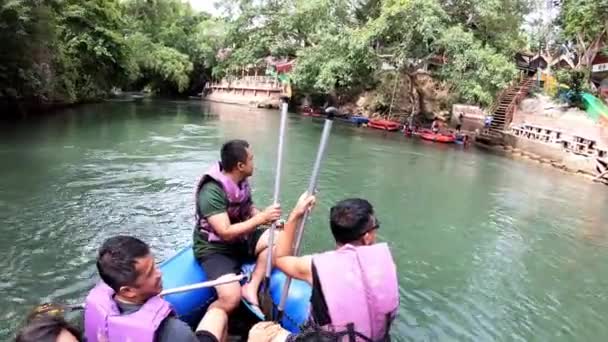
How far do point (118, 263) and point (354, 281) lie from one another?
110 cm

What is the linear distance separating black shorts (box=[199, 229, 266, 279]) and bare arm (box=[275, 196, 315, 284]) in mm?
638

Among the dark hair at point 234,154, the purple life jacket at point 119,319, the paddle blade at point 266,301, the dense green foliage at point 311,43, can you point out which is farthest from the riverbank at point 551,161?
the purple life jacket at point 119,319

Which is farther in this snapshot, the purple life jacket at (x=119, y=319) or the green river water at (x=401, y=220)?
the green river water at (x=401, y=220)

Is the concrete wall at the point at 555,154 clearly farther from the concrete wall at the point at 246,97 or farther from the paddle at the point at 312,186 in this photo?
the concrete wall at the point at 246,97

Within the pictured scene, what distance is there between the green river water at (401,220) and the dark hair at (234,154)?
2.53 meters

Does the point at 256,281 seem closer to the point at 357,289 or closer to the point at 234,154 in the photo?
the point at 234,154

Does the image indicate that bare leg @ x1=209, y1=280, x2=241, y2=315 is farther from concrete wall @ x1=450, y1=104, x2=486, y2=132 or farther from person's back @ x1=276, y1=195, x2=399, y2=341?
concrete wall @ x1=450, y1=104, x2=486, y2=132

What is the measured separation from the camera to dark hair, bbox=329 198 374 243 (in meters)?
2.61

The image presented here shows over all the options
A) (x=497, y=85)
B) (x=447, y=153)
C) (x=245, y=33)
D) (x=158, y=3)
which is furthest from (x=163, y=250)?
(x=158, y=3)

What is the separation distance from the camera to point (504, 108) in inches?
866

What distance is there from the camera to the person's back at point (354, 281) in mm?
2533

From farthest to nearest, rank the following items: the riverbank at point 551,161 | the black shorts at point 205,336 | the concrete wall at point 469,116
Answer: the concrete wall at point 469,116 < the riverbank at point 551,161 < the black shorts at point 205,336

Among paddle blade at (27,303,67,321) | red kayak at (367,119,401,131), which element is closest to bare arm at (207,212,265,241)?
paddle blade at (27,303,67,321)

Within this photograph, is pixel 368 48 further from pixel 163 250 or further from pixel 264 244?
pixel 264 244
